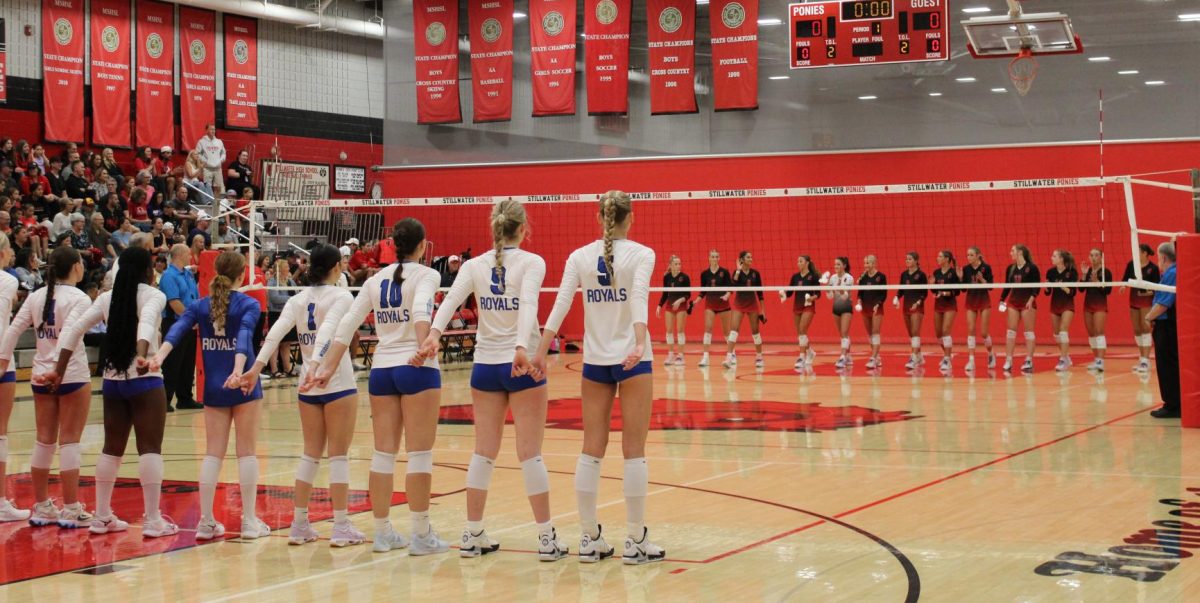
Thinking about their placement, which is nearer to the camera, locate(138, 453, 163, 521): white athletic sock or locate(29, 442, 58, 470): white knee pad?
locate(138, 453, 163, 521): white athletic sock

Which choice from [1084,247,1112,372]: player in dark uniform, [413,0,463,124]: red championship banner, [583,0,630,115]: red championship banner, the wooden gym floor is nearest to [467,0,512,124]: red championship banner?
[413,0,463,124]: red championship banner

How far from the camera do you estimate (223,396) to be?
21.0 ft

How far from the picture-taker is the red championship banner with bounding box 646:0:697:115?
21250mm

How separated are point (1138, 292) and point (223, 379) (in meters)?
12.7

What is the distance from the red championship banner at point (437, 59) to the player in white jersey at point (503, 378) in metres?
17.8

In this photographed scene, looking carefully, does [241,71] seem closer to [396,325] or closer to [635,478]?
[396,325]

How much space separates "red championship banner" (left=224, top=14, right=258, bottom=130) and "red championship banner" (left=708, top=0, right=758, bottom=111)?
1029cm

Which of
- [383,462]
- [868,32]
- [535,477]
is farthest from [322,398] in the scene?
[868,32]

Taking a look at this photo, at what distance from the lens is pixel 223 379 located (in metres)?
6.41

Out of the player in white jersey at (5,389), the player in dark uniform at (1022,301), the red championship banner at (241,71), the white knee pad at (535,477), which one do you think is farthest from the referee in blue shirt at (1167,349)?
the red championship banner at (241,71)

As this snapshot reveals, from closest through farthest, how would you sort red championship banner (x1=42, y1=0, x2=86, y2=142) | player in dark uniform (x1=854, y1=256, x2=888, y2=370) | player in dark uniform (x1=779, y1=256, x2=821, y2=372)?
player in dark uniform (x1=854, y1=256, x2=888, y2=370), player in dark uniform (x1=779, y1=256, x2=821, y2=372), red championship banner (x1=42, y1=0, x2=86, y2=142)

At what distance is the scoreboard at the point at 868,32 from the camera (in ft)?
57.7

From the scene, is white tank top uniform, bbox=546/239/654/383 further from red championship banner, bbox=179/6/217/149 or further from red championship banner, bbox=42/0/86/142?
red championship banner, bbox=179/6/217/149

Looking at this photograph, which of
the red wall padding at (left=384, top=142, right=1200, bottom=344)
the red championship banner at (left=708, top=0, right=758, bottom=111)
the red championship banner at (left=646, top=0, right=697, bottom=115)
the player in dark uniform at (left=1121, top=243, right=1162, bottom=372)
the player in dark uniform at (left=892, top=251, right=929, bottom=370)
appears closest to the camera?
the player in dark uniform at (left=1121, top=243, right=1162, bottom=372)
